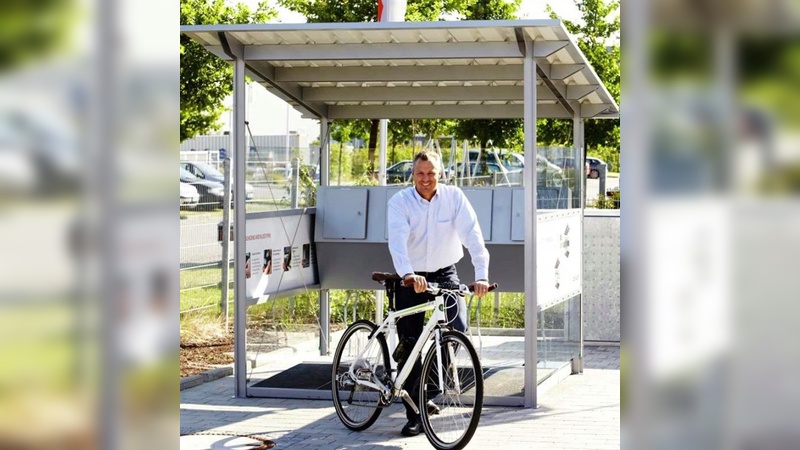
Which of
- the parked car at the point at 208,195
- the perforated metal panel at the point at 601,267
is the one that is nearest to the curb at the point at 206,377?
the parked car at the point at 208,195

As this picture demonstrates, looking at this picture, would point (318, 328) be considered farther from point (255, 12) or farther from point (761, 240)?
point (255, 12)

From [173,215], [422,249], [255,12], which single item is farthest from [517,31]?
[255,12]

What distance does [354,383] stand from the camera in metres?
8.92

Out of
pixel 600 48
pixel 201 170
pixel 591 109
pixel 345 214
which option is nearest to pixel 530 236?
pixel 345 214

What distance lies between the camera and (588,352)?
1340 centimetres

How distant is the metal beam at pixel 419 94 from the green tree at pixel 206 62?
10.6 m

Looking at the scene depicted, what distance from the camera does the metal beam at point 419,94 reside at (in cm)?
Result: 1180

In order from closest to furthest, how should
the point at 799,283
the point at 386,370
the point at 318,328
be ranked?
the point at 799,283 < the point at 386,370 < the point at 318,328

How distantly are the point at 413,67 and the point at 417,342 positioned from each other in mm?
3289

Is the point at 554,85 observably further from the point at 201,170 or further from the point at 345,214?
the point at 201,170

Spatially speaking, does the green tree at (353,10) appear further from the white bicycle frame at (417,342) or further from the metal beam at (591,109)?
the white bicycle frame at (417,342)

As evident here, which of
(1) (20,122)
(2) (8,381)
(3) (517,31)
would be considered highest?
(3) (517,31)

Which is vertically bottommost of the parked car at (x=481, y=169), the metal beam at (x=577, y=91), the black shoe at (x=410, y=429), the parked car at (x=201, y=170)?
the black shoe at (x=410, y=429)

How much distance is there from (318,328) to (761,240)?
10226 mm
